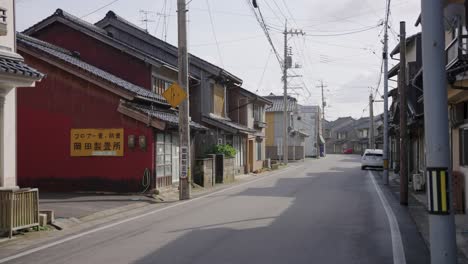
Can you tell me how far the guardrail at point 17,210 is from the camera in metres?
10.5

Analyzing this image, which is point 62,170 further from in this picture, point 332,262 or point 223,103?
point 223,103

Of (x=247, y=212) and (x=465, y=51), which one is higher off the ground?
(x=465, y=51)

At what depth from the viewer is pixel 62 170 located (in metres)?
20.7

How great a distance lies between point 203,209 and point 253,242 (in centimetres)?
580

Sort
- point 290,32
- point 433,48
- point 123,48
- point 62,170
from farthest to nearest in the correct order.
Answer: point 290,32 → point 123,48 → point 62,170 → point 433,48

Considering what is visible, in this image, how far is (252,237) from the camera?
1077 centimetres

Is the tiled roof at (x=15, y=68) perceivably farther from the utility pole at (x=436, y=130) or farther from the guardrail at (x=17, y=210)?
the utility pole at (x=436, y=130)

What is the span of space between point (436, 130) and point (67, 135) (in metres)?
16.9

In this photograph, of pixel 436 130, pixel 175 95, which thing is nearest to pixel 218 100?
pixel 175 95

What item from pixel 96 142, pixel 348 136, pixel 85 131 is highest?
pixel 348 136

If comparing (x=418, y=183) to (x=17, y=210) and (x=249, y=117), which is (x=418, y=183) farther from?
(x=249, y=117)

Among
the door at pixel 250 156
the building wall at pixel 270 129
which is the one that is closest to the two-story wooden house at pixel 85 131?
the door at pixel 250 156

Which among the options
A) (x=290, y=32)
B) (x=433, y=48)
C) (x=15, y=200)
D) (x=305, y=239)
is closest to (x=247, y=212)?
(x=305, y=239)

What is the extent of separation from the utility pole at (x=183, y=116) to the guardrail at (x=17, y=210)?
812 centimetres
